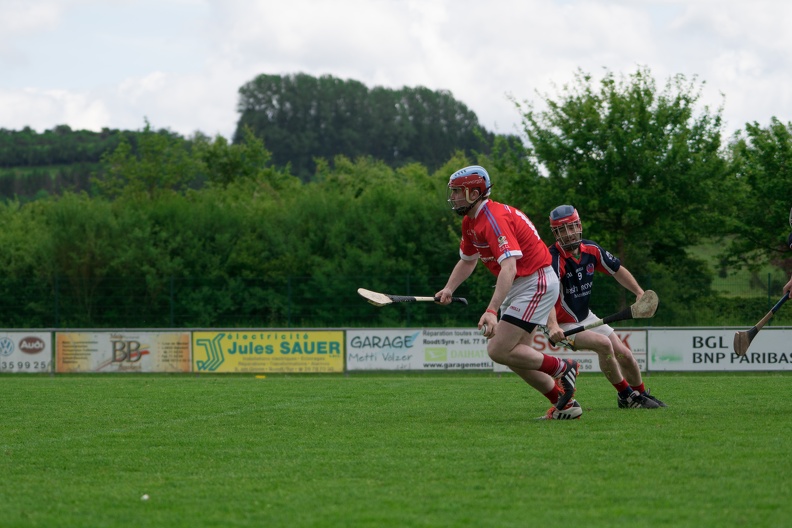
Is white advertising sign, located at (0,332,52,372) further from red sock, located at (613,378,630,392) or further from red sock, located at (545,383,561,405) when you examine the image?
red sock, located at (545,383,561,405)

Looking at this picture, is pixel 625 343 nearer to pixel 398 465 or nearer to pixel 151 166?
pixel 398 465

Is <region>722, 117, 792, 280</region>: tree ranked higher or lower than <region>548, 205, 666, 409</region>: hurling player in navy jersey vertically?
higher

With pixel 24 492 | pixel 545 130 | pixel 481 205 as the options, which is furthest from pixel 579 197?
pixel 24 492

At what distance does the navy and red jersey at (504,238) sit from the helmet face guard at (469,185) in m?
0.10

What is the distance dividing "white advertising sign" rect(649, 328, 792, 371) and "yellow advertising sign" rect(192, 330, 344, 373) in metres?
6.50

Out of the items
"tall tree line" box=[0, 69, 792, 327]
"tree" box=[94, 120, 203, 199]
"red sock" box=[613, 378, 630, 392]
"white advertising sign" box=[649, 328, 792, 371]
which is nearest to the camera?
"red sock" box=[613, 378, 630, 392]

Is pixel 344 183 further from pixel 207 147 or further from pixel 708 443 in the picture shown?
pixel 708 443

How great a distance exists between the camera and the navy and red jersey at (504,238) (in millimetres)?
8734

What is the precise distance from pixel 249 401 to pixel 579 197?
1705 cm

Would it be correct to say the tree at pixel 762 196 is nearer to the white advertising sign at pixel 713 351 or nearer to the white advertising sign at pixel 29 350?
the white advertising sign at pixel 713 351

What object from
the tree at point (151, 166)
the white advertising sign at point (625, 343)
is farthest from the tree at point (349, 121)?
the white advertising sign at point (625, 343)

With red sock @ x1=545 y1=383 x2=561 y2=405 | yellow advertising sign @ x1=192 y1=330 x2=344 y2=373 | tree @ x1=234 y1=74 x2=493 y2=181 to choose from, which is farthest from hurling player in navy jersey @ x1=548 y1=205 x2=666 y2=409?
tree @ x1=234 y1=74 x2=493 y2=181

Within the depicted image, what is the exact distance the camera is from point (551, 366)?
9.06 m

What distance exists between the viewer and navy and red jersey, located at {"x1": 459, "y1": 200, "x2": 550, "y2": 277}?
28.7 ft
